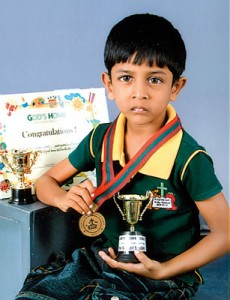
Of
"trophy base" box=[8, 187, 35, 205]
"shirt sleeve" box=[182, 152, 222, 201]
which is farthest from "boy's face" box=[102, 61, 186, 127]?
"trophy base" box=[8, 187, 35, 205]

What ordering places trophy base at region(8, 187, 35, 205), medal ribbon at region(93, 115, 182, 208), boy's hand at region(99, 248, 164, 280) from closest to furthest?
boy's hand at region(99, 248, 164, 280) → medal ribbon at region(93, 115, 182, 208) → trophy base at region(8, 187, 35, 205)

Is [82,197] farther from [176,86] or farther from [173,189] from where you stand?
[176,86]

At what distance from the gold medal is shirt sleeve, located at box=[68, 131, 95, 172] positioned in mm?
223

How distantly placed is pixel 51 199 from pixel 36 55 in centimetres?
110

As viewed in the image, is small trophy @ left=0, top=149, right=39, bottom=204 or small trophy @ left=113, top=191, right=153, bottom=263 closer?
small trophy @ left=113, top=191, right=153, bottom=263

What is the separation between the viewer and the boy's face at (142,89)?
1.43m

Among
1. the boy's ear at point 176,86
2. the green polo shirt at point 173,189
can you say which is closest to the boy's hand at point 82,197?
the green polo shirt at point 173,189

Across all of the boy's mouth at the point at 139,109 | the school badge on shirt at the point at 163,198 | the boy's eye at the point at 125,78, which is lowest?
the school badge on shirt at the point at 163,198

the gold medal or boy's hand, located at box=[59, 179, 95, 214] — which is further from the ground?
boy's hand, located at box=[59, 179, 95, 214]

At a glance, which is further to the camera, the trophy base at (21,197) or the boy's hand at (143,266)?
the trophy base at (21,197)

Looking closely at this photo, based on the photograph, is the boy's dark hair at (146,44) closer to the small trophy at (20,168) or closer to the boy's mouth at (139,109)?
the boy's mouth at (139,109)

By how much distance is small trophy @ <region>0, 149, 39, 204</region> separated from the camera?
1696mm

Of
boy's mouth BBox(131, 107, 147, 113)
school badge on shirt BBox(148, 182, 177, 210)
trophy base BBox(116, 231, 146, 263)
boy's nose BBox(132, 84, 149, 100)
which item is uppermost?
boy's nose BBox(132, 84, 149, 100)

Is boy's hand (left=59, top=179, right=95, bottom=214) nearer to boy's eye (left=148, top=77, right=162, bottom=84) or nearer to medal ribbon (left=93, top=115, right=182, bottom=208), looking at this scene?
medal ribbon (left=93, top=115, right=182, bottom=208)
